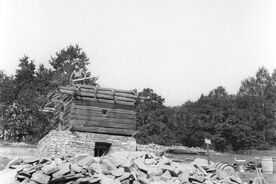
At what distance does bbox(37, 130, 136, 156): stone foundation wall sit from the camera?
23.6 meters

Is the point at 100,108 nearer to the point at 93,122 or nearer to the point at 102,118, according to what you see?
the point at 102,118

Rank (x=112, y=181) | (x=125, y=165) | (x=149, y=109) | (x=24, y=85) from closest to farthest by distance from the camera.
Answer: (x=112, y=181)
(x=125, y=165)
(x=24, y=85)
(x=149, y=109)

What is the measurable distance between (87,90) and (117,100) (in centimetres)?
212

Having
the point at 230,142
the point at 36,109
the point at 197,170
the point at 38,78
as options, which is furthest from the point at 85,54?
the point at 197,170

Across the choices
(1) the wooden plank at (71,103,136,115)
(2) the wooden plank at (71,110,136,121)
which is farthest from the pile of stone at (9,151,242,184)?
(1) the wooden plank at (71,103,136,115)

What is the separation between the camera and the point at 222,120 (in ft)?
215

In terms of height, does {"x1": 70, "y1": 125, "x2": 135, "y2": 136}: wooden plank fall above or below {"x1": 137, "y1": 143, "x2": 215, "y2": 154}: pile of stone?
above

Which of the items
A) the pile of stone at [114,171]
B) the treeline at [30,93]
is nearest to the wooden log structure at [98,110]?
the pile of stone at [114,171]

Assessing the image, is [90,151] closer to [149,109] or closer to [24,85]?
[24,85]

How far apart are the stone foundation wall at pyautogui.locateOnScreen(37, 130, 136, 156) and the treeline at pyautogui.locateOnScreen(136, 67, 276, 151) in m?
35.2

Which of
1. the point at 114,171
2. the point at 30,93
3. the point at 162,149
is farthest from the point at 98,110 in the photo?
the point at 30,93

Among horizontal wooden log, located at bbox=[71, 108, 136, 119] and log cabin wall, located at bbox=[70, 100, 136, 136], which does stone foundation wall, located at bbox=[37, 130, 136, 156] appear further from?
horizontal wooden log, located at bbox=[71, 108, 136, 119]

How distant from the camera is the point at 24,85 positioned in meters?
57.0

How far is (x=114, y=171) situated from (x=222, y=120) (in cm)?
5214
